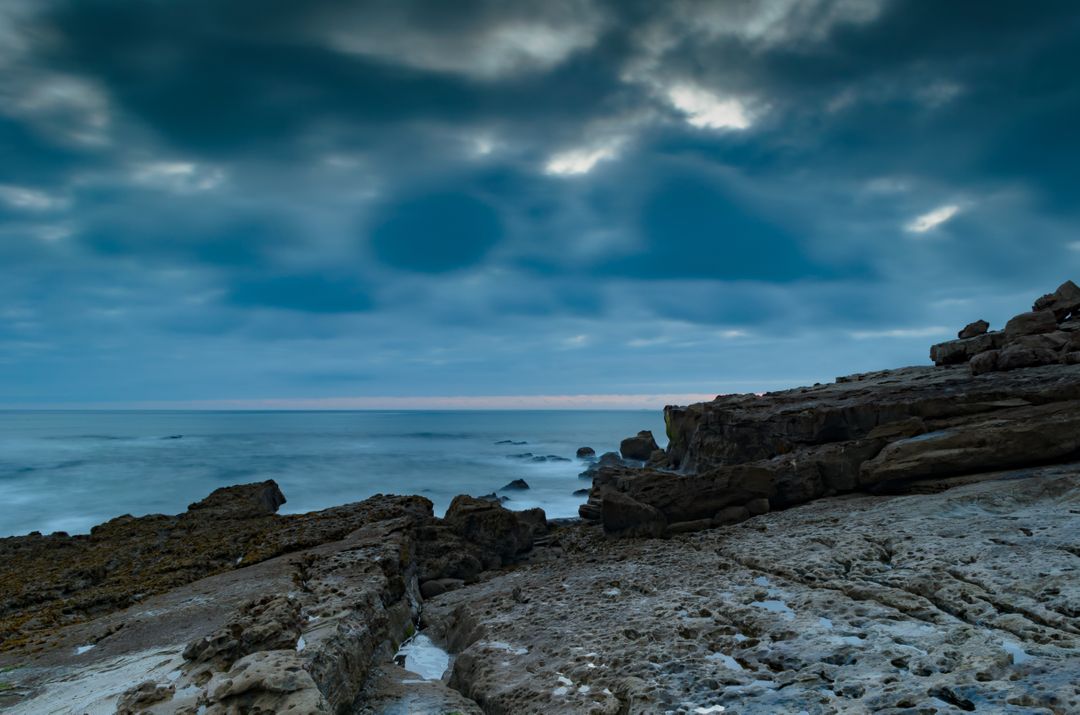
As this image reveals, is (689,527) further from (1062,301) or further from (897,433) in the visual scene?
(1062,301)

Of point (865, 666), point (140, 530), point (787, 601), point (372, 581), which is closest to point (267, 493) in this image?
point (140, 530)

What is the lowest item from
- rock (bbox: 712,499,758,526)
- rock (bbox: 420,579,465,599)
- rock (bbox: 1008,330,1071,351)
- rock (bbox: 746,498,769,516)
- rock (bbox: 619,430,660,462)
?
rock (bbox: 619,430,660,462)

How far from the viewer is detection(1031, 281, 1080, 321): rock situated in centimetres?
2336

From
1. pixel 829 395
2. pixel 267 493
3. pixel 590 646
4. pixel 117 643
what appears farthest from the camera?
pixel 267 493

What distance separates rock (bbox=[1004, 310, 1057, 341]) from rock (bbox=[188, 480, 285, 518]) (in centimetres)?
3104

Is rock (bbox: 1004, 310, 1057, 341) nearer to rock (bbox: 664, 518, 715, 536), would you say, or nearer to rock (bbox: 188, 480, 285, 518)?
rock (bbox: 664, 518, 715, 536)

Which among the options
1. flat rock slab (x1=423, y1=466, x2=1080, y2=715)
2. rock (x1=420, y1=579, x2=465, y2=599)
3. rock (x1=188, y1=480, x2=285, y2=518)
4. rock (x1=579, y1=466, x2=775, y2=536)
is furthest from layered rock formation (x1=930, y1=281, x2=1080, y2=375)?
rock (x1=188, y1=480, x2=285, y2=518)

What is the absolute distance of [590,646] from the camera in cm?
858

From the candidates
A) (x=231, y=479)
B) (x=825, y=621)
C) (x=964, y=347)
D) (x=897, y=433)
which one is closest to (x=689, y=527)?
(x=897, y=433)

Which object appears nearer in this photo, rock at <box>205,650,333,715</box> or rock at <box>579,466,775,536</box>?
rock at <box>205,650,333,715</box>

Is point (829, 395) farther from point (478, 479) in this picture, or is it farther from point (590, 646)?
point (478, 479)

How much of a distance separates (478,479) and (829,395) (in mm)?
39650

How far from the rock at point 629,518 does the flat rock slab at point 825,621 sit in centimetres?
388

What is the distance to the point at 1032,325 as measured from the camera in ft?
70.5
